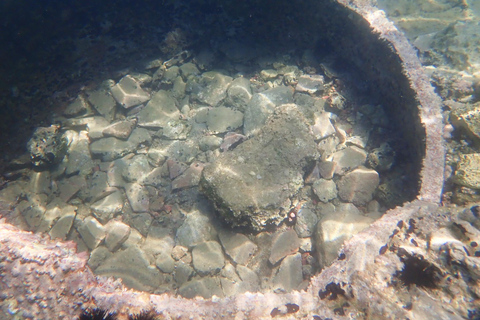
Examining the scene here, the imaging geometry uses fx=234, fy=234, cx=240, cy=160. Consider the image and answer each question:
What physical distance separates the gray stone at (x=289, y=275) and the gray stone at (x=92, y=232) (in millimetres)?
2768

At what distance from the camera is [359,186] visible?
11.7 feet

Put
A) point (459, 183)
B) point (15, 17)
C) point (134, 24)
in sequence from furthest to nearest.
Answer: point (134, 24), point (15, 17), point (459, 183)

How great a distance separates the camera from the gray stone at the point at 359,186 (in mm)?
3531

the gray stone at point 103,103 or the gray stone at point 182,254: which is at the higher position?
the gray stone at point 103,103

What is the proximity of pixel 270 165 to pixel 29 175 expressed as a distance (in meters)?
4.19

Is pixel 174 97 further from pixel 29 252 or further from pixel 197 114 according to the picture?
pixel 29 252

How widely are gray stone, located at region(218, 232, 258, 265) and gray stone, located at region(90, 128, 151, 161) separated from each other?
2.43 meters

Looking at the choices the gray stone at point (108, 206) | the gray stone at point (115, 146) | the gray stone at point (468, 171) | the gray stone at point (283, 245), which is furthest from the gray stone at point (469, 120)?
the gray stone at point (108, 206)

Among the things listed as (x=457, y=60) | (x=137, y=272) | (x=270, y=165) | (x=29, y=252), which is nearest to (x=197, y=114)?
(x=270, y=165)

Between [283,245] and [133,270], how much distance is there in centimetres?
220

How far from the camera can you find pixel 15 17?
3.64 metres

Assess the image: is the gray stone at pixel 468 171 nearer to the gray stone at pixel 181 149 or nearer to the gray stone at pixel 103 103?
the gray stone at pixel 181 149

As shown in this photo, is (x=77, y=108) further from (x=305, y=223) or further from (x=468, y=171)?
(x=468, y=171)

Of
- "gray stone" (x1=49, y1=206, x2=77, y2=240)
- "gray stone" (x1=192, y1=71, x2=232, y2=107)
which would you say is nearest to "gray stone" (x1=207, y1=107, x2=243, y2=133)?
"gray stone" (x1=192, y1=71, x2=232, y2=107)
